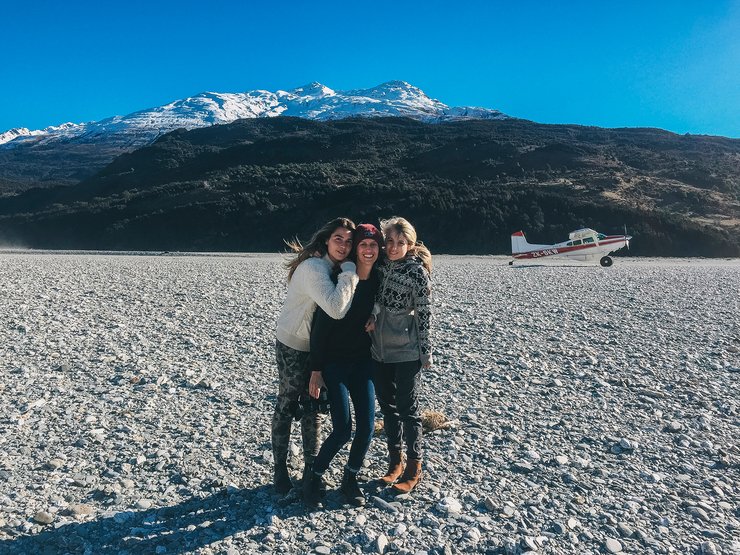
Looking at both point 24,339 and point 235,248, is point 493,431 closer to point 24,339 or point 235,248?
point 24,339

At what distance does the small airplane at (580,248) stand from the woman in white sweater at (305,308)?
25.0 metres

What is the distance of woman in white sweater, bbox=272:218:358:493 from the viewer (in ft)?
11.8

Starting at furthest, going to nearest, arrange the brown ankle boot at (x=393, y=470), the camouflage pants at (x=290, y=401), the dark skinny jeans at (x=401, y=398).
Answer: the brown ankle boot at (x=393, y=470) < the dark skinny jeans at (x=401, y=398) < the camouflage pants at (x=290, y=401)

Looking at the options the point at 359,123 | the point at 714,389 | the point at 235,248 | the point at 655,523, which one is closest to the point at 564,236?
the point at 235,248

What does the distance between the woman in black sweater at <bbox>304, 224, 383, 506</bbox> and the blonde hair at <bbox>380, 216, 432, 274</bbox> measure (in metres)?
0.14

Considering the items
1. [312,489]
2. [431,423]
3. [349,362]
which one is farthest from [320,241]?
[431,423]

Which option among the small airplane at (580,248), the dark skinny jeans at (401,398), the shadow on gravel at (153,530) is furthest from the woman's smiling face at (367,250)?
the small airplane at (580,248)

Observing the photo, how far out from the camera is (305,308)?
3.79 m

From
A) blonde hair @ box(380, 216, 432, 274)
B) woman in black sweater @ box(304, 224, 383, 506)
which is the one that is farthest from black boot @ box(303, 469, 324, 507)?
blonde hair @ box(380, 216, 432, 274)

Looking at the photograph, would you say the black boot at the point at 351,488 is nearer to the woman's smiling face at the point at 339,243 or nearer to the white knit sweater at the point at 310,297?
the white knit sweater at the point at 310,297

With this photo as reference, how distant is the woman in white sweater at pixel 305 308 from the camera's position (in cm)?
358

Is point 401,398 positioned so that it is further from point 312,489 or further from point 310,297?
point 310,297

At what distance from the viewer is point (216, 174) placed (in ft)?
213

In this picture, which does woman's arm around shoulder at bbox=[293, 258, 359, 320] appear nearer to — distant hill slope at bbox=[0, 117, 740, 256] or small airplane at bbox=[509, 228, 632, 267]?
small airplane at bbox=[509, 228, 632, 267]
